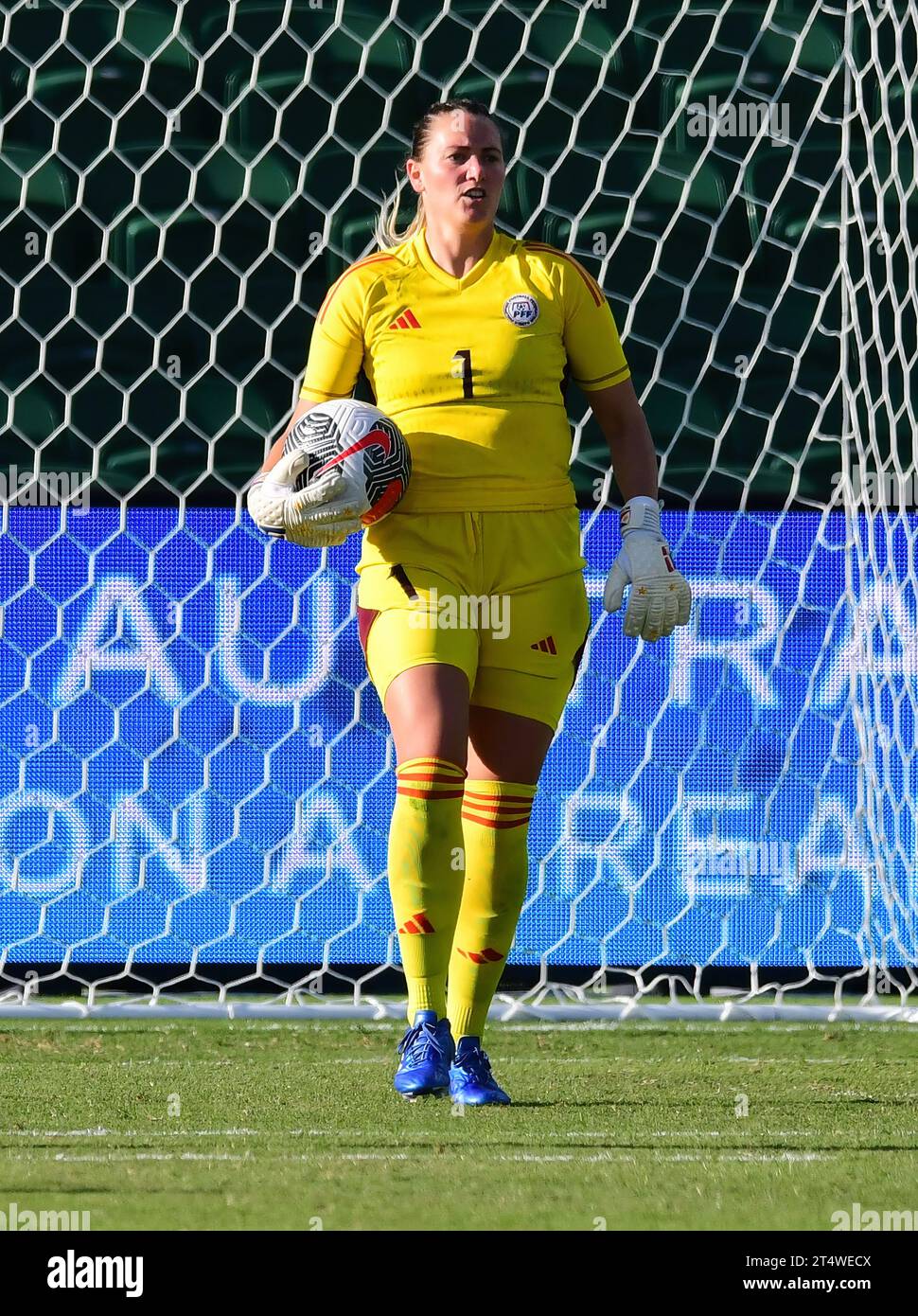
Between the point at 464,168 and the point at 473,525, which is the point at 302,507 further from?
the point at 464,168

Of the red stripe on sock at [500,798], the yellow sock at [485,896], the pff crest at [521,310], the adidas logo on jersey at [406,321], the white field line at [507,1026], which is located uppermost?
the pff crest at [521,310]

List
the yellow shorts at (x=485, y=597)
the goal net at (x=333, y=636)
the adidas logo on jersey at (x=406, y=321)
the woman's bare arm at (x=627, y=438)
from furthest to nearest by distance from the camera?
the goal net at (x=333, y=636) → the woman's bare arm at (x=627, y=438) → the adidas logo on jersey at (x=406, y=321) → the yellow shorts at (x=485, y=597)

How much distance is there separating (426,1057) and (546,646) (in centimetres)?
74

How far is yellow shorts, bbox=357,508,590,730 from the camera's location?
322 centimetres

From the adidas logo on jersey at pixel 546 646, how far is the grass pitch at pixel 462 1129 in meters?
0.79

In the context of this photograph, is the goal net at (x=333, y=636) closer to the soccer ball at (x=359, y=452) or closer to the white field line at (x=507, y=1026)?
the white field line at (x=507, y=1026)

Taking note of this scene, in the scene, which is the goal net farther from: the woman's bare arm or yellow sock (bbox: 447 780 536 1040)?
the woman's bare arm

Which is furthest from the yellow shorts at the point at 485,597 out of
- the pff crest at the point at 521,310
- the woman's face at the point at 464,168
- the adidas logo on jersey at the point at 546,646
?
the woman's face at the point at 464,168

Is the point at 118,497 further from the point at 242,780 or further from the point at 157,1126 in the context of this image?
the point at 157,1126

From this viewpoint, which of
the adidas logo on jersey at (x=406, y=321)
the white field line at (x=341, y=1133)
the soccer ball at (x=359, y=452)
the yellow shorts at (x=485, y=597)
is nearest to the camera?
the white field line at (x=341, y=1133)

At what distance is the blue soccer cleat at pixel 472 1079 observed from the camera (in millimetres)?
3191

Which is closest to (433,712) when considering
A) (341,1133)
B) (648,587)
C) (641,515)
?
(648,587)

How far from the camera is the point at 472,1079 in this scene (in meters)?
3.21

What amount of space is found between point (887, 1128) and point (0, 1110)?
59.5 inches
